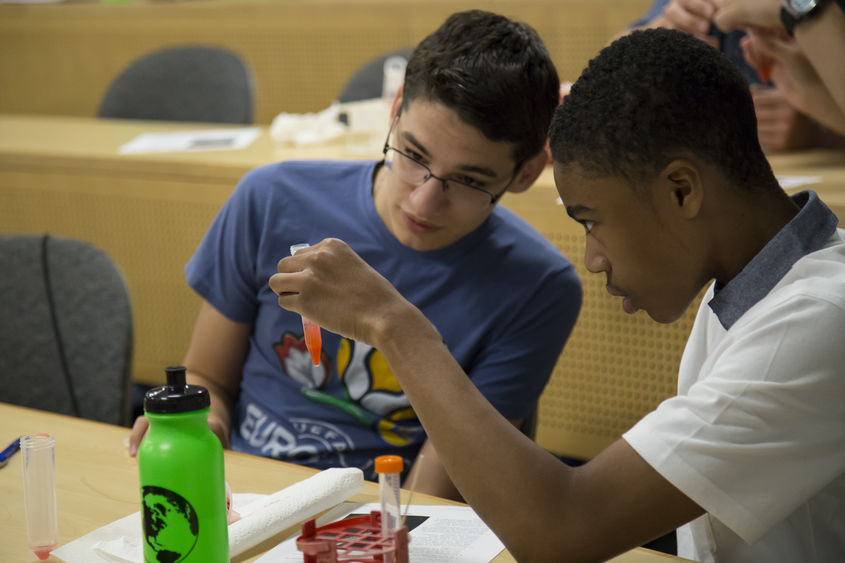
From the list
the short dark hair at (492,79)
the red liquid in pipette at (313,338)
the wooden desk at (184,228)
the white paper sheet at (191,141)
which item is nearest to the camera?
the red liquid in pipette at (313,338)

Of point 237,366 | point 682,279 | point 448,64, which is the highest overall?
point 448,64

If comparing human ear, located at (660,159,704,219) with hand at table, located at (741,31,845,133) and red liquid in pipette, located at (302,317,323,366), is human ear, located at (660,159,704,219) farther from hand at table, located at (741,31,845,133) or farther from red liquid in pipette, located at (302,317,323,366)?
hand at table, located at (741,31,845,133)

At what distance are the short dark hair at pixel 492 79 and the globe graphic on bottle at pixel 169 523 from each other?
0.70 m

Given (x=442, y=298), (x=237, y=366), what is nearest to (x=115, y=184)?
(x=237, y=366)

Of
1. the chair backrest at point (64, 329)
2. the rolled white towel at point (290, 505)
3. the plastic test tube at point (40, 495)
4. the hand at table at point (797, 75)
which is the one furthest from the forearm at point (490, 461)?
the hand at table at point (797, 75)

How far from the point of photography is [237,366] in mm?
1570

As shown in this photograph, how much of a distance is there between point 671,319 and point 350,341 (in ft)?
1.76

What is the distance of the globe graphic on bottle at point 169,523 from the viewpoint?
0.82 meters

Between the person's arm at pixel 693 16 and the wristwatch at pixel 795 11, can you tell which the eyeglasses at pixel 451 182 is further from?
the person's arm at pixel 693 16

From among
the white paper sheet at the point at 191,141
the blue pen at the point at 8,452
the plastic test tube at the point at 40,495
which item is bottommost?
the white paper sheet at the point at 191,141

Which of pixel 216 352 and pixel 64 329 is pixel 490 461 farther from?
pixel 64 329

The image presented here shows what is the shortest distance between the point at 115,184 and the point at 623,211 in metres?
2.03

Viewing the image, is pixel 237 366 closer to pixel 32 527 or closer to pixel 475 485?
pixel 32 527

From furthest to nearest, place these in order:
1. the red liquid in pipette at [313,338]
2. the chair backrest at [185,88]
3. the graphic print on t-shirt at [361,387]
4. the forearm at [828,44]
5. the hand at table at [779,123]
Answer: the chair backrest at [185,88] < the hand at table at [779,123] < the forearm at [828,44] < the graphic print on t-shirt at [361,387] < the red liquid in pipette at [313,338]
